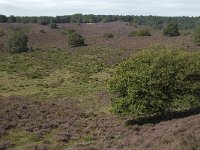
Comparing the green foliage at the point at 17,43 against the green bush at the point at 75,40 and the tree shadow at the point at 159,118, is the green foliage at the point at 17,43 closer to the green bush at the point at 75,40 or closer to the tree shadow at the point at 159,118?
the green bush at the point at 75,40

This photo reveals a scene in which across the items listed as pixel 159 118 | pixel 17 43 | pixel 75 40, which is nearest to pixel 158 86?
pixel 159 118

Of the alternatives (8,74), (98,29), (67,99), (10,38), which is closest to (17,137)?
(67,99)

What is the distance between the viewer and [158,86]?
104 ft

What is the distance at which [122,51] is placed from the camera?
84.4 m

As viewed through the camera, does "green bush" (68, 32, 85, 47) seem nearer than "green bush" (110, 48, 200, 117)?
No

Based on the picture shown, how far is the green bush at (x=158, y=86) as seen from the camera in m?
31.3

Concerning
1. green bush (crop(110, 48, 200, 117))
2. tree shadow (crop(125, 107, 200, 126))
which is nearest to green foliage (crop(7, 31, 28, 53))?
green bush (crop(110, 48, 200, 117))

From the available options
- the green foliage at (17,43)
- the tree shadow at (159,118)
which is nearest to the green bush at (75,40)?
the green foliage at (17,43)

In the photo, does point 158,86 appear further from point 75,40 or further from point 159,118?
point 75,40

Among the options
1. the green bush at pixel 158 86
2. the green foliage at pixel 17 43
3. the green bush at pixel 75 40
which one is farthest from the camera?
the green bush at pixel 75 40

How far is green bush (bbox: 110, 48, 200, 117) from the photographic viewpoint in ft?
103

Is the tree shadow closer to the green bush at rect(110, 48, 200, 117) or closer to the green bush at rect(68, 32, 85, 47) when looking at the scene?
the green bush at rect(110, 48, 200, 117)

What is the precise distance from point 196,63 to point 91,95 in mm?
18236

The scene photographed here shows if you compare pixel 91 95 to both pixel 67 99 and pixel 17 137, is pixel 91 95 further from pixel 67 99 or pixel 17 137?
pixel 17 137
